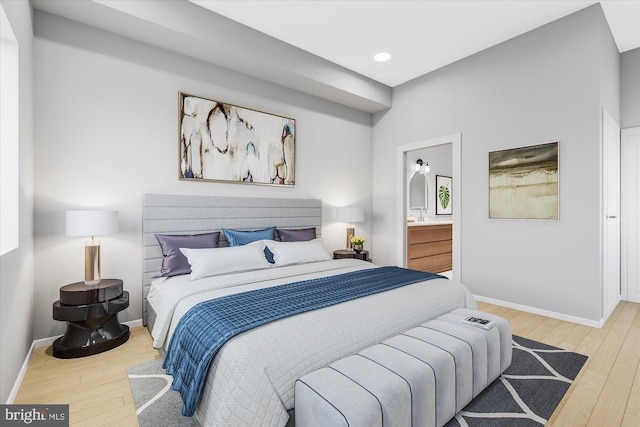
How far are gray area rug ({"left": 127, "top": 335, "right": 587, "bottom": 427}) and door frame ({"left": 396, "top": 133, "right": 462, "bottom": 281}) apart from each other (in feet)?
5.76

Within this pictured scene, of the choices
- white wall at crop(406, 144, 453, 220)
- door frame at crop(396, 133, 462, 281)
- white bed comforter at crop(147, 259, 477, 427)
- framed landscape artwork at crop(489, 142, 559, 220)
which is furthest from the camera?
white wall at crop(406, 144, 453, 220)

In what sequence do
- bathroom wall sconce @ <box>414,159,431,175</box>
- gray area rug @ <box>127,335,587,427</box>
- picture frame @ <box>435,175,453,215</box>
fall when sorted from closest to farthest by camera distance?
1. gray area rug @ <box>127,335,587,427</box>
2. bathroom wall sconce @ <box>414,159,431,175</box>
3. picture frame @ <box>435,175,453,215</box>

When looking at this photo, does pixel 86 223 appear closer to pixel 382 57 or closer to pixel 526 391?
pixel 526 391

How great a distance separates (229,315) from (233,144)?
7.65ft

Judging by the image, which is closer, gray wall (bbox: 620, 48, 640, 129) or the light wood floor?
the light wood floor

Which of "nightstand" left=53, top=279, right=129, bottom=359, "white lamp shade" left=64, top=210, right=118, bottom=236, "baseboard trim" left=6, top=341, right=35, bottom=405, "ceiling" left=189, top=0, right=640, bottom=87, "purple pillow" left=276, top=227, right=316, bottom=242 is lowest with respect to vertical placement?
"baseboard trim" left=6, top=341, right=35, bottom=405

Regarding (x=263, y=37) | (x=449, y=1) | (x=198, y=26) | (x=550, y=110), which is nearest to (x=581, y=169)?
(x=550, y=110)

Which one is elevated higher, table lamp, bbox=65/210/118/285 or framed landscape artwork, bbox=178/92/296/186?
framed landscape artwork, bbox=178/92/296/186

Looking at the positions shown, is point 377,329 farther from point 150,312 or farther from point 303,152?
point 303,152

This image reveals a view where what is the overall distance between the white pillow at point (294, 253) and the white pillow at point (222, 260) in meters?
0.20

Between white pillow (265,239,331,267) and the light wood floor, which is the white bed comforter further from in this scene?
white pillow (265,239,331,267)

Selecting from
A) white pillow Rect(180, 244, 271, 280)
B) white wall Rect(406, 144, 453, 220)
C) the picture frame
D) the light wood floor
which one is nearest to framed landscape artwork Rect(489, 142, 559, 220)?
the light wood floor

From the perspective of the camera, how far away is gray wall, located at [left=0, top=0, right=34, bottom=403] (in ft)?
5.47

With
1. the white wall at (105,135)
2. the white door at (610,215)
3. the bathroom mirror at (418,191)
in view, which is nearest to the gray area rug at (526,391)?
the white door at (610,215)
